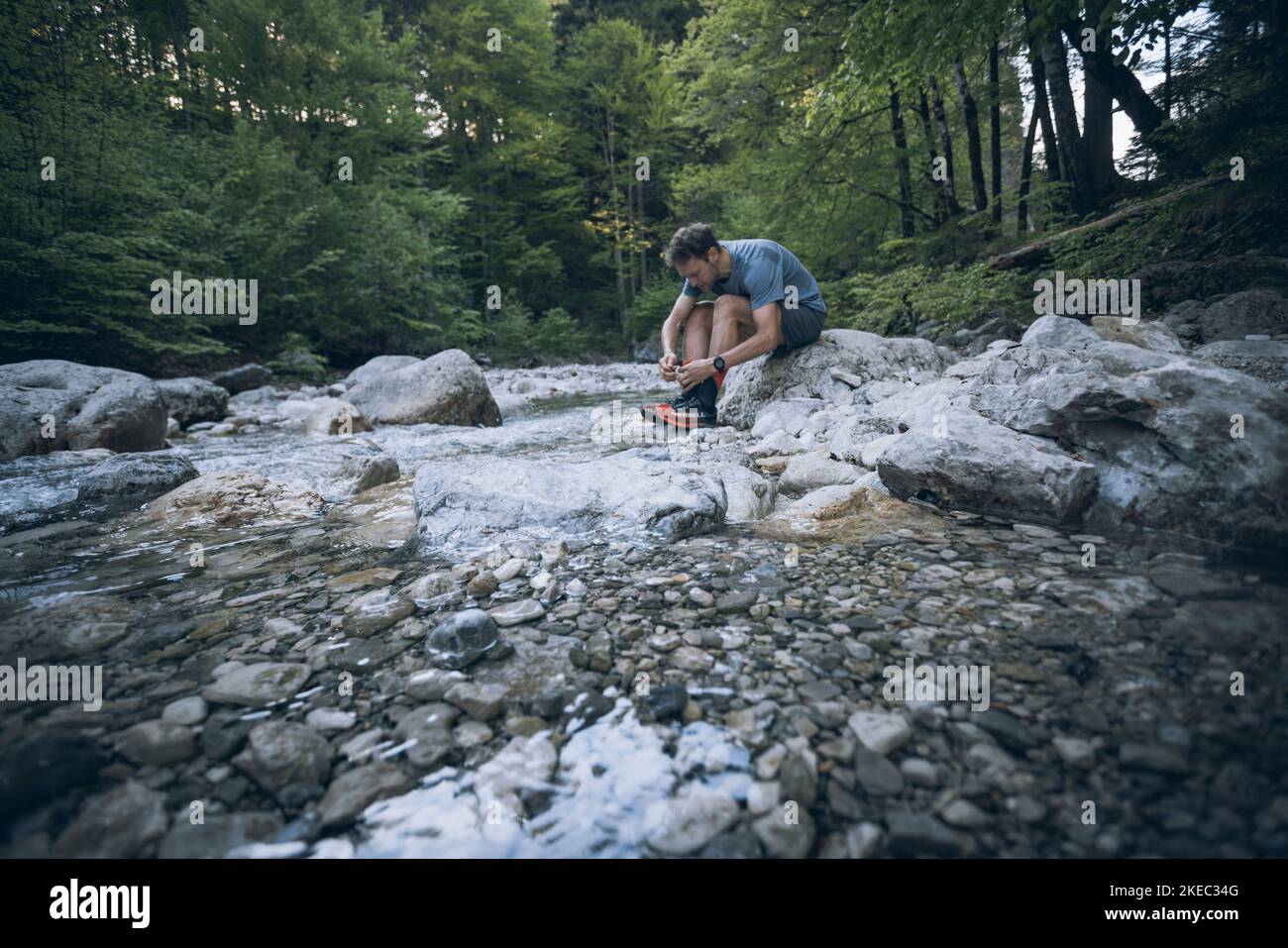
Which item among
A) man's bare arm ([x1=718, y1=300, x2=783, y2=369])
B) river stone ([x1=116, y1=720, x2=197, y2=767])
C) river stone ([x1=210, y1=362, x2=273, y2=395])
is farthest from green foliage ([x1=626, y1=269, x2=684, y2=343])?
river stone ([x1=116, y1=720, x2=197, y2=767])

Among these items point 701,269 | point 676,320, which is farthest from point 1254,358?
point 676,320

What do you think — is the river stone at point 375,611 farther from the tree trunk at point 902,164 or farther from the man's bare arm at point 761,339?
the tree trunk at point 902,164

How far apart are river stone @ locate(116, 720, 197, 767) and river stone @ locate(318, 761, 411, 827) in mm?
321

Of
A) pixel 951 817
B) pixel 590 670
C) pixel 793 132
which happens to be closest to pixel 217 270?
pixel 793 132

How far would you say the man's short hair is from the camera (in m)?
4.30

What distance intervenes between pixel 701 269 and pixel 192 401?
633 cm

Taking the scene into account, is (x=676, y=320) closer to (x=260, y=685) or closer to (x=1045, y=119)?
(x=260, y=685)

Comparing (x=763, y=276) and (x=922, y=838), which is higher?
(x=763, y=276)

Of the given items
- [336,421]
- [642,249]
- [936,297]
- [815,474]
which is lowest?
[815,474]

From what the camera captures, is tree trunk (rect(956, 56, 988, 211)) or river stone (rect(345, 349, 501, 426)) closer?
river stone (rect(345, 349, 501, 426))

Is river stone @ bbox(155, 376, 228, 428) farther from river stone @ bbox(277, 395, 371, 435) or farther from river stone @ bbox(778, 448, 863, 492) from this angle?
river stone @ bbox(778, 448, 863, 492)

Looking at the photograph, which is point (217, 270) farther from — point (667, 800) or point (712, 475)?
point (667, 800)

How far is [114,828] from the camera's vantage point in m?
0.83
